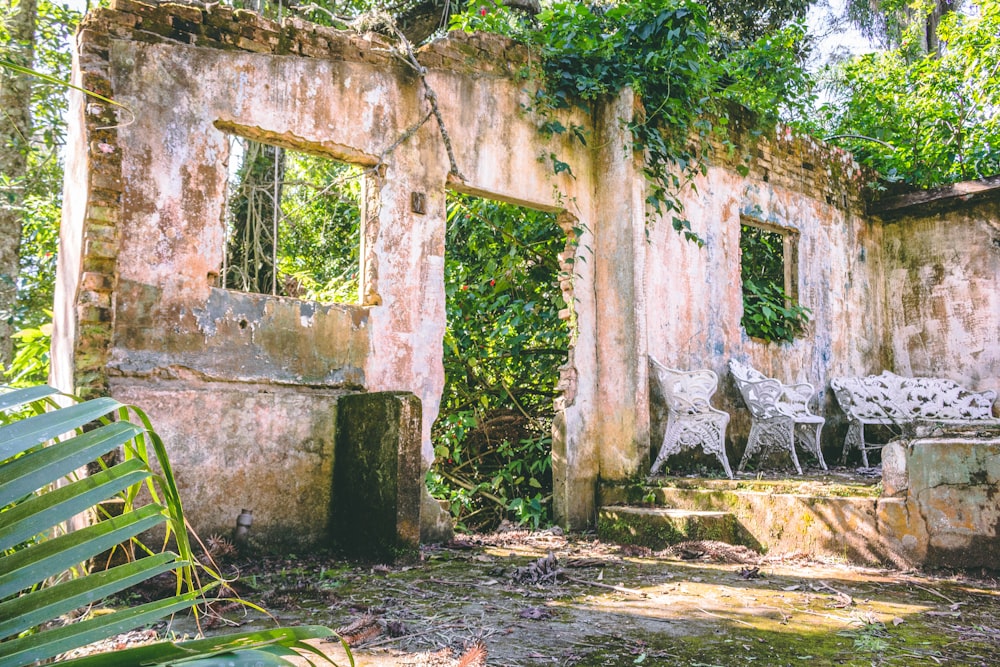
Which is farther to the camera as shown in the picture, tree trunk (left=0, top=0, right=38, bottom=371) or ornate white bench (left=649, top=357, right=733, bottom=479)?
tree trunk (left=0, top=0, right=38, bottom=371)

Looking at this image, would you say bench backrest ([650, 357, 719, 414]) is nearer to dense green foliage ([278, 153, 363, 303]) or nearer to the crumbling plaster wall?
the crumbling plaster wall

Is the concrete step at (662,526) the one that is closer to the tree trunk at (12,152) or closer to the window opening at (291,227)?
the window opening at (291,227)

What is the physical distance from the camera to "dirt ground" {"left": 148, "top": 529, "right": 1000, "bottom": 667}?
9.69ft

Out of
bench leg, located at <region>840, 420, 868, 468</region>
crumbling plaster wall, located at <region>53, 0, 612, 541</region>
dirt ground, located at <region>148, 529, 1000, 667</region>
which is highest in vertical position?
crumbling plaster wall, located at <region>53, 0, 612, 541</region>

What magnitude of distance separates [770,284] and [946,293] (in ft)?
7.77

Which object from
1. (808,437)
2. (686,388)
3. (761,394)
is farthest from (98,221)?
(808,437)

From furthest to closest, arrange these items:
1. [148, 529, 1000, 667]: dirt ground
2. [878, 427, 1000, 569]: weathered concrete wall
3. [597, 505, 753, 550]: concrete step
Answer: [597, 505, 753, 550]: concrete step → [878, 427, 1000, 569]: weathered concrete wall → [148, 529, 1000, 667]: dirt ground

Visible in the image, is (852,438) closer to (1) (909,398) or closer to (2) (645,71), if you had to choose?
(1) (909,398)

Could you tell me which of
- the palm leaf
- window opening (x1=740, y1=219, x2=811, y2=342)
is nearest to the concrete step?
window opening (x1=740, y1=219, x2=811, y2=342)

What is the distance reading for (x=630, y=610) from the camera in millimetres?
3748

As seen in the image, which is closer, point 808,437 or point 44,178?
point 808,437

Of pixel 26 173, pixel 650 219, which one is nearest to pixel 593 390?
pixel 650 219

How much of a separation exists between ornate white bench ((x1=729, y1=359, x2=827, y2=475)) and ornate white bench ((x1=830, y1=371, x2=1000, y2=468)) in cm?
110

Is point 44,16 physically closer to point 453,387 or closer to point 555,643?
point 453,387
